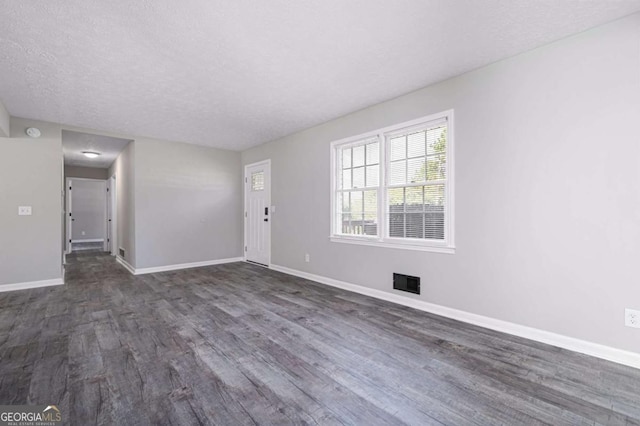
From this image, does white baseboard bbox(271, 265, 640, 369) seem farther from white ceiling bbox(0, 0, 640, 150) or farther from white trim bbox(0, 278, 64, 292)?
white trim bbox(0, 278, 64, 292)

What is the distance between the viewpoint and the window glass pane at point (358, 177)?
4.12m

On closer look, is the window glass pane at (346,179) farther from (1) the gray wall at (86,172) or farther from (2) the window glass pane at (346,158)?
(1) the gray wall at (86,172)

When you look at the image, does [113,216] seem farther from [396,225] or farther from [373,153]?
[396,225]

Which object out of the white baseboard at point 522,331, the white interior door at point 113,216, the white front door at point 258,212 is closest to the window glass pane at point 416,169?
the white baseboard at point 522,331

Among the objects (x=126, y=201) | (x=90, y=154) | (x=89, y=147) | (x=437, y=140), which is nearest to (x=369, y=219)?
(x=437, y=140)

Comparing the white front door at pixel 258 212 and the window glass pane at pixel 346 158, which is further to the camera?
the white front door at pixel 258 212

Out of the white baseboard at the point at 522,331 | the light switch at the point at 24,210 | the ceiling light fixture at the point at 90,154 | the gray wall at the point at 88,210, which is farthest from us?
the gray wall at the point at 88,210

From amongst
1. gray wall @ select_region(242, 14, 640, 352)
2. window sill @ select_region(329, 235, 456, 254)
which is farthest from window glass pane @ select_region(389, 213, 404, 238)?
gray wall @ select_region(242, 14, 640, 352)

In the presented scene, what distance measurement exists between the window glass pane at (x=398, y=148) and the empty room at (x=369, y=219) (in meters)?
0.03

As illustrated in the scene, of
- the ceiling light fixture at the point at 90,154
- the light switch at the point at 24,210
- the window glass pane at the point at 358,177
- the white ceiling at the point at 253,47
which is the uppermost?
the white ceiling at the point at 253,47

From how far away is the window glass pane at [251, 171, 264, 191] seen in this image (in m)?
6.07

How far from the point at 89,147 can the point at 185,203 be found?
2320 millimetres

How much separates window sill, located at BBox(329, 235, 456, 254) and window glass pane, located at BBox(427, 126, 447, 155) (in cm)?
108

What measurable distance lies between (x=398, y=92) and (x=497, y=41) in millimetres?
1157
